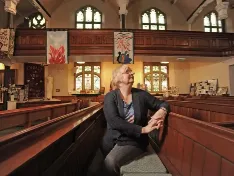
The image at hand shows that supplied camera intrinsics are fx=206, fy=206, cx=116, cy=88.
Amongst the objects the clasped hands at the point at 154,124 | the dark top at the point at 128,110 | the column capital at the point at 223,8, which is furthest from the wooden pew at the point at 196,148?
the column capital at the point at 223,8

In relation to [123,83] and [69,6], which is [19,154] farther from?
[69,6]

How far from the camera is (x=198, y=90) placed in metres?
12.5

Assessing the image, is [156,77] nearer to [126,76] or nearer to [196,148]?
[126,76]

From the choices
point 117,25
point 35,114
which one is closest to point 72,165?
point 35,114

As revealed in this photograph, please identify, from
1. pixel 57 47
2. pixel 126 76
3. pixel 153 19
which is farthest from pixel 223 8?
pixel 126 76

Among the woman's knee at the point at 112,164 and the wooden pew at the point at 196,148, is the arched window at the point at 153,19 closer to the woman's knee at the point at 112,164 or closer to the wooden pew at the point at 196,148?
the wooden pew at the point at 196,148

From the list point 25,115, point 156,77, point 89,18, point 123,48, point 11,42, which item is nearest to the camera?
point 25,115

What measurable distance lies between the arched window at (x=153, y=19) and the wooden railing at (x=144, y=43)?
3699 mm

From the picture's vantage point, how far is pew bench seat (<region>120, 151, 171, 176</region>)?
1.76 meters

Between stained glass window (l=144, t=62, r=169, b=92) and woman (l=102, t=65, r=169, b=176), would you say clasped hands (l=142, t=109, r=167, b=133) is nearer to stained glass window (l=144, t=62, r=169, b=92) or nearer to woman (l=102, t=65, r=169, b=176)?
woman (l=102, t=65, r=169, b=176)

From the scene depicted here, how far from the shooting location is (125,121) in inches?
78.7

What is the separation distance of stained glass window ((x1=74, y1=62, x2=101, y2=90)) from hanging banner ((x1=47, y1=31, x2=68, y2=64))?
429 centimetres

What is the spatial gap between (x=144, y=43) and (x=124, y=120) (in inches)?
304

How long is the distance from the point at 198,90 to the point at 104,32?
6880 mm
